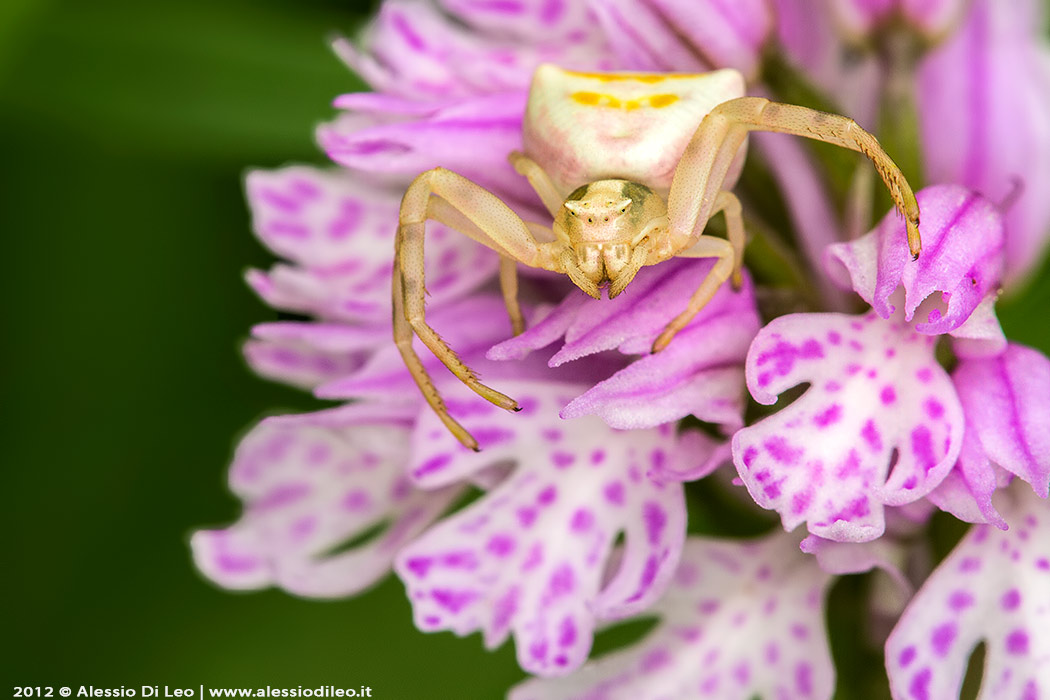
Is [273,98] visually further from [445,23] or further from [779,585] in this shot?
[779,585]

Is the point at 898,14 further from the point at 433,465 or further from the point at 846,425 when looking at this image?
the point at 433,465

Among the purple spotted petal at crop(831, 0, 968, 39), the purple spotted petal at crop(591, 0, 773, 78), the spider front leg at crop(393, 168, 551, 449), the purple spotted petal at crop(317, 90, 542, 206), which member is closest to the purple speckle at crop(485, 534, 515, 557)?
the spider front leg at crop(393, 168, 551, 449)

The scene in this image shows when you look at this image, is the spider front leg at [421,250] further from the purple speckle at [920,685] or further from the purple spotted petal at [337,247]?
the purple speckle at [920,685]

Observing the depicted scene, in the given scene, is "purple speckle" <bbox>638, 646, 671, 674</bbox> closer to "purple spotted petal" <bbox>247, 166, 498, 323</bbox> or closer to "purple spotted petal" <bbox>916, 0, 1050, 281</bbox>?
"purple spotted petal" <bbox>247, 166, 498, 323</bbox>

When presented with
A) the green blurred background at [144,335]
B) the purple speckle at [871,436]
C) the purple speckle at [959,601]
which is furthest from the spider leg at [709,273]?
the green blurred background at [144,335]

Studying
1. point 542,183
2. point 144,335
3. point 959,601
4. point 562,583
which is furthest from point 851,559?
point 144,335

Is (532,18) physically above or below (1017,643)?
above
